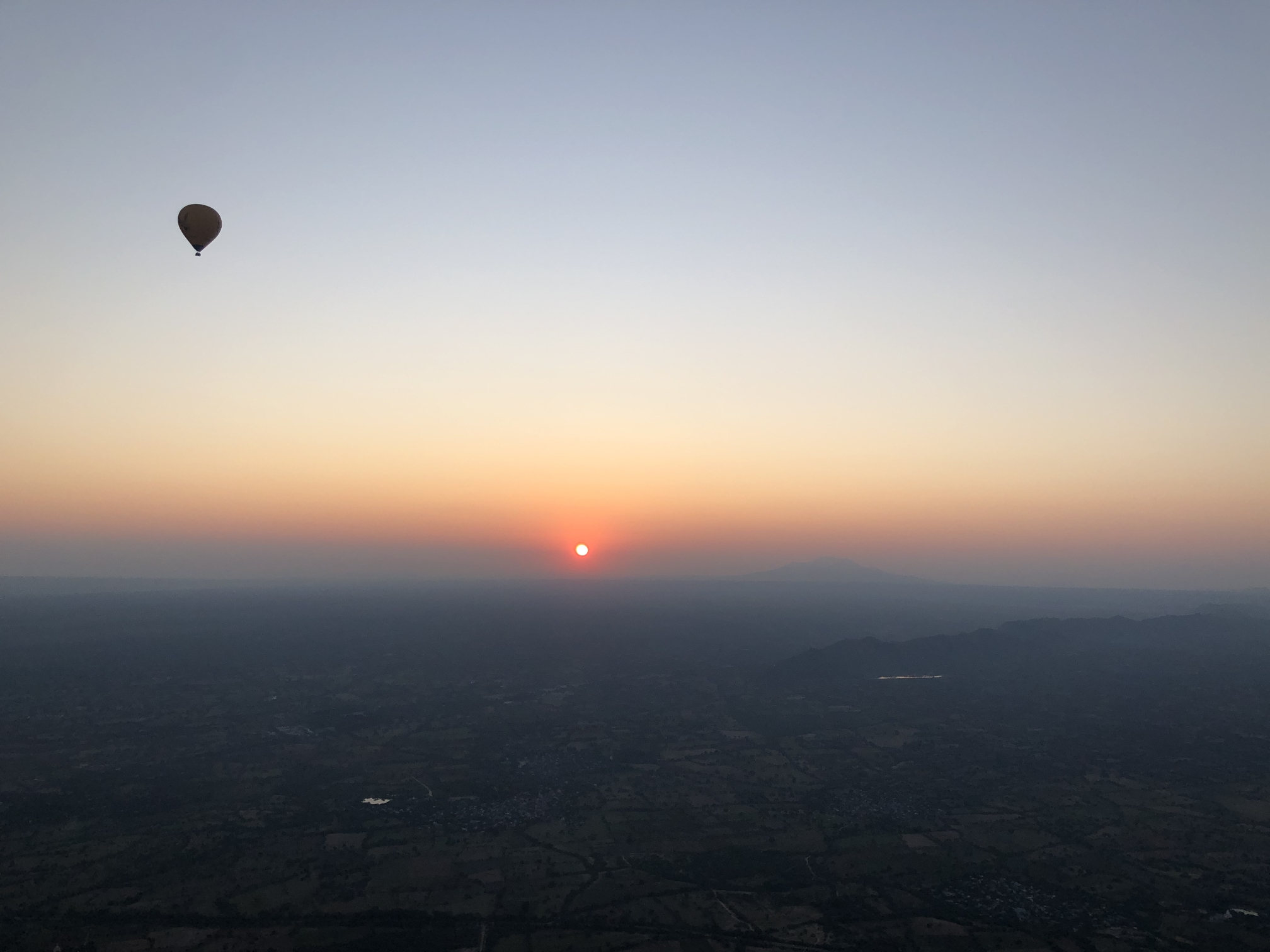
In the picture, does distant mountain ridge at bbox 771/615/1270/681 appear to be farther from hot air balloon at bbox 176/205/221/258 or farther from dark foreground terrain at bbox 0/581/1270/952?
hot air balloon at bbox 176/205/221/258

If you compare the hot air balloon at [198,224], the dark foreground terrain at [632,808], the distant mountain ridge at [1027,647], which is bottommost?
the dark foreground terrain at [632,808]

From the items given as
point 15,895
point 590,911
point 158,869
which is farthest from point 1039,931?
point 15,895

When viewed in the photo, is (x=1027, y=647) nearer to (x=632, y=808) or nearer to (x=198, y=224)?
(x=632, y=808)

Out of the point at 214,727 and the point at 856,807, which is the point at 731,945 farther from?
the point at 214,727

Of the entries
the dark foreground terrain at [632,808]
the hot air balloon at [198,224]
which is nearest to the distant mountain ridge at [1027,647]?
the dark foreground terrain at [632,808]

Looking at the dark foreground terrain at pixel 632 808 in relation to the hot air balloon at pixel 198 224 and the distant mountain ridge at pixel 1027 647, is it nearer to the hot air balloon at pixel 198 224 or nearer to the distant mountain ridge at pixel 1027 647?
the distant mountain ridge at pixel 1027 647

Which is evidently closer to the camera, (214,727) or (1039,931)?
(1039,931)
